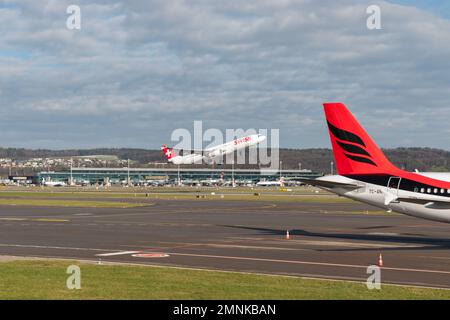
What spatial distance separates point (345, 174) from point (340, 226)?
43.5 feet

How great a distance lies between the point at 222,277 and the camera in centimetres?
2634

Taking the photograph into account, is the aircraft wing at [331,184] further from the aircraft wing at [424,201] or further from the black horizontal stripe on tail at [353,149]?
the aircraft wing at [424,201]

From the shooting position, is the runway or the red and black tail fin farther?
the red and black tail fin

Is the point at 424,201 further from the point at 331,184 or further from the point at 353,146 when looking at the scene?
the point at 353,146

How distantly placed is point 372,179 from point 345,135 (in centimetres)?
336

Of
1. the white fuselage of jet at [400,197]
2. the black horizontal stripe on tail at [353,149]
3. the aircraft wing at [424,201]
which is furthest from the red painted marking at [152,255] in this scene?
the black horizontal stripe on tail at [353,149]

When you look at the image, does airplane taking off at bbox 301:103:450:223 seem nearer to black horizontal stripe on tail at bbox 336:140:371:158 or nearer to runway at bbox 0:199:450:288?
black horizontal stripe on tail at bbox 336:140:371:158

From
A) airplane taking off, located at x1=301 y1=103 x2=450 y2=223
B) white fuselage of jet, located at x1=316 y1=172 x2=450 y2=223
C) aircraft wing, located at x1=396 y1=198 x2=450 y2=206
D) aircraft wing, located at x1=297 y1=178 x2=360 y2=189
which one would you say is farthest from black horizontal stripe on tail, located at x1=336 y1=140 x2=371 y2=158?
aircraft wing, located at x1=396 y1=198 x2=450 y2=206

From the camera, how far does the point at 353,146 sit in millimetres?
42188

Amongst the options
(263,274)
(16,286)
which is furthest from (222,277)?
(16,286)

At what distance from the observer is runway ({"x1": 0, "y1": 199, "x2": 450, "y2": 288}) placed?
3030cm

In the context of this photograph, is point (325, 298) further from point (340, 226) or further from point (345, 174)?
point (340, 226)

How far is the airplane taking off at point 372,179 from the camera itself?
130 feet

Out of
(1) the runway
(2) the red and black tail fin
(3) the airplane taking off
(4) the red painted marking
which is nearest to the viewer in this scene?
(1) the runway
